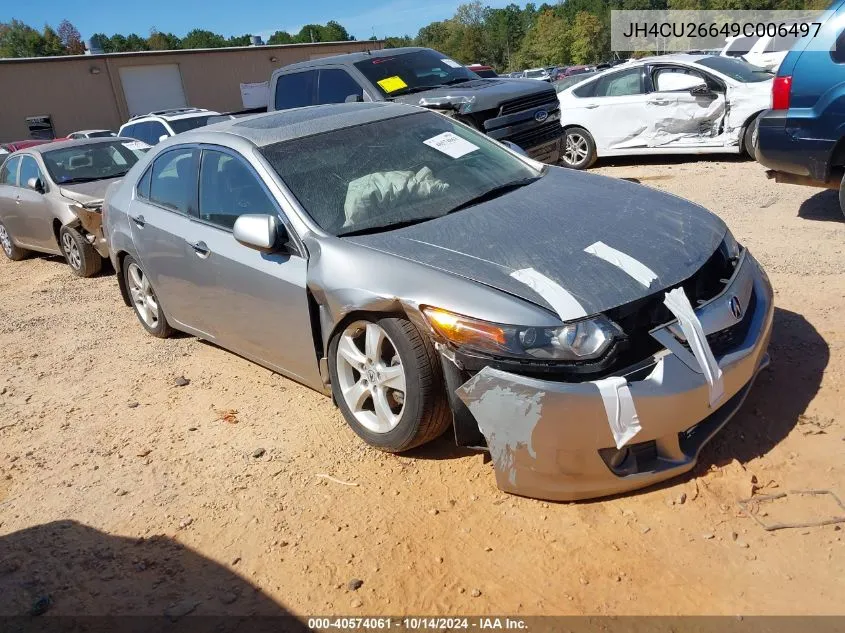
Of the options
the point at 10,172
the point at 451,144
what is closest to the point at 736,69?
the point at 451,144

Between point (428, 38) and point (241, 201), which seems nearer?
point (241, 201)

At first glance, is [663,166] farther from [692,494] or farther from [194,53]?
[194,53]

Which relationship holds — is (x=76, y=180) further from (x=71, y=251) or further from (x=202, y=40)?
(x=202, y=40)

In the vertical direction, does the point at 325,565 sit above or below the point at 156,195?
below

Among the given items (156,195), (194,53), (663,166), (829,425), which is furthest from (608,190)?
(194,53)

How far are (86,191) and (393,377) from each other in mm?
6733

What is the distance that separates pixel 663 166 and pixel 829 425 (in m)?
7.69

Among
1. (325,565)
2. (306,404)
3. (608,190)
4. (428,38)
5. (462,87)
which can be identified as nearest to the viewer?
(325,565)

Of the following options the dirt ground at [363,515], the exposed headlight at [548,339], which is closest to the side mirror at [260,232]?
the dirt ground at [363,515]

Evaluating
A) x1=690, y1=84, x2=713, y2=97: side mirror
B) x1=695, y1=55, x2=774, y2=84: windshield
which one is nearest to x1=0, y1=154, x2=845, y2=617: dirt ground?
x1=690, y1=84, x2=713, y2=97: side mirror

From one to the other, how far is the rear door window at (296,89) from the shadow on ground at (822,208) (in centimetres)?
568

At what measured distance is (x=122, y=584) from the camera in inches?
116

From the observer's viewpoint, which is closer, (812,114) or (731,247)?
(731,247)

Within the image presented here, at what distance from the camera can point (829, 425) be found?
3311 mm
